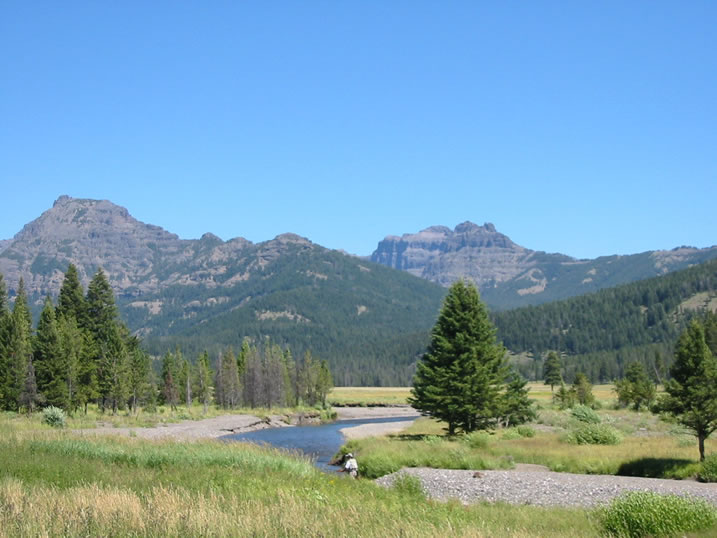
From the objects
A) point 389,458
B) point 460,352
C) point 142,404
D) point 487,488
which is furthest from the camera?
point 142,404

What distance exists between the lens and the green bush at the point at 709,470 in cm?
2484

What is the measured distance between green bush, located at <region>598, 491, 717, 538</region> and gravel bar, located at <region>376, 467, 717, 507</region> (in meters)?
5.56

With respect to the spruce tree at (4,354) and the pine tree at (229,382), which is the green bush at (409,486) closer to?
the spruce tree at (4,354)

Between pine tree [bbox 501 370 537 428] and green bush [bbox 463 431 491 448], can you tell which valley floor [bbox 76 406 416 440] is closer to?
pine tree [bbox 501 370 537 428]

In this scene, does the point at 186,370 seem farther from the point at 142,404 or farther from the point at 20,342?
the point at 20,342


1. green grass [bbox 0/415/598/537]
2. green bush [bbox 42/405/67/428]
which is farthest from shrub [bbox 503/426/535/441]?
green bush [bbox 42/405/67/428]

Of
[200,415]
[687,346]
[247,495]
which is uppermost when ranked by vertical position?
[687,346]

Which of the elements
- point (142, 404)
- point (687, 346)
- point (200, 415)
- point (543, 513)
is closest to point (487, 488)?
point (543, 513)

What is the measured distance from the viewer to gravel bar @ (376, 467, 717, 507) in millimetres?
21828

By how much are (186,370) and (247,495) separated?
104959 millimetres

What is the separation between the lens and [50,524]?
1013 cm

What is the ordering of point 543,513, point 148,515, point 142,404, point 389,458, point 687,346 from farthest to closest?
point 142,404
point 389,458
point 687,346
point 543,513
point 148,515

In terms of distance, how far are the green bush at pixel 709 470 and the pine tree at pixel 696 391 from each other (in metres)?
1.70

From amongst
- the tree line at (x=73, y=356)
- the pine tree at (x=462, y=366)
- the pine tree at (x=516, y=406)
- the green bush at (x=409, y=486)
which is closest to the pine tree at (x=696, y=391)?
the green bush at (x=409, y=486)
